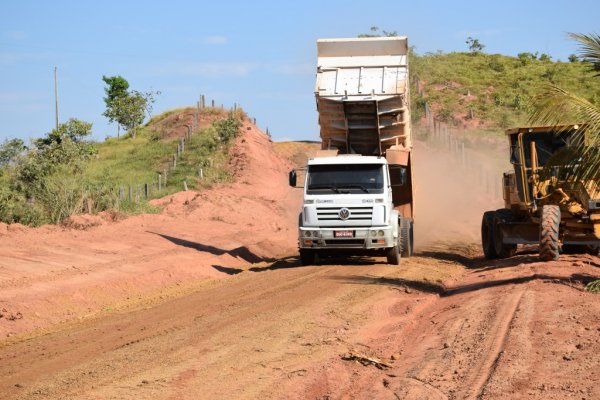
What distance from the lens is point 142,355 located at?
10.4 metres

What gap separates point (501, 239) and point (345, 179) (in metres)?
4.31

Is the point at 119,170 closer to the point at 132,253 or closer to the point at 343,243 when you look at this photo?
the point at 132,253

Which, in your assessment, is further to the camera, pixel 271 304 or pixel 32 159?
pixel 32 159

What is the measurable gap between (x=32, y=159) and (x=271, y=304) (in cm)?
2090

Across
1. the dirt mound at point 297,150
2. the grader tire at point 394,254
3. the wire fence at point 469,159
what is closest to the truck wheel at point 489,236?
the grader tire at point 394,254

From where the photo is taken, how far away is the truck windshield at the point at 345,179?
781 inches

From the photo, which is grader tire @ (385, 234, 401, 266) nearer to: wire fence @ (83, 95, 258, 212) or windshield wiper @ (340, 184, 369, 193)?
windshield wiper @ (340, 184, 369, 193)

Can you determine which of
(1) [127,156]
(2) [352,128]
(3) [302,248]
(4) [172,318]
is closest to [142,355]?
(4) [172,318]

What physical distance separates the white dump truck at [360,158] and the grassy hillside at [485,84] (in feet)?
135

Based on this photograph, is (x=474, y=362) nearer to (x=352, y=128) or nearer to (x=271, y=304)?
(x=271, y=304)

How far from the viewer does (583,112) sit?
14.5 meters

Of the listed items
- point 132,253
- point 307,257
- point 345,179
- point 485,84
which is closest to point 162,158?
point 132,253

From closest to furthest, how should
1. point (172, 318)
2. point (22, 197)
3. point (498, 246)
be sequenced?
point (172, 318), point (498, 246), point (22, 197)

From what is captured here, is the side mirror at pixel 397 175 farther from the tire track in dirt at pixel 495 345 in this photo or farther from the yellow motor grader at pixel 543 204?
the tire track in dirt at pixel 495 345
